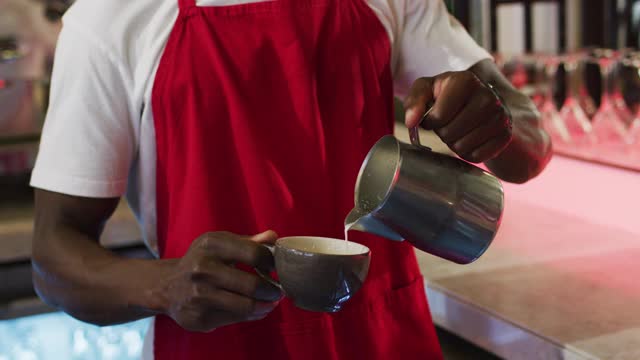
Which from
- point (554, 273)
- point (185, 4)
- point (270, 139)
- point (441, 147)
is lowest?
point (441, 147)

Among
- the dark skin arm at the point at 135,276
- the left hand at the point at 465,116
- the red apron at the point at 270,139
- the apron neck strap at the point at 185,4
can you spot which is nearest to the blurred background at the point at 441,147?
the red apron at the point at 270,139

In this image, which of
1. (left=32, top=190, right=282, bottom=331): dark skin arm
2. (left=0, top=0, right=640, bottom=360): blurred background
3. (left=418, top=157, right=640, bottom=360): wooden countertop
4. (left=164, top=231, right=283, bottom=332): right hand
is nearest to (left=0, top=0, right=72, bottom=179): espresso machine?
(left=0, top=0, right=640, bottom=360): blurred background

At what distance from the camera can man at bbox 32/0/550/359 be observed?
1.36m

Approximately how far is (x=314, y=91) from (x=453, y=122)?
267mm

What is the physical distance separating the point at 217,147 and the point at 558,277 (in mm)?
733

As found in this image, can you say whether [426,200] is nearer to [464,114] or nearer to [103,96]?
[464,114]

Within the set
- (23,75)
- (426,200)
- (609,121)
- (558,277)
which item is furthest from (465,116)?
(23,75)

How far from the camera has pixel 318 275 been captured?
1106 mm

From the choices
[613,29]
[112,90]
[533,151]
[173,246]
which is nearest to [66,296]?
[173,246]

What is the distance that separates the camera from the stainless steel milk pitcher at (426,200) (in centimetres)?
119

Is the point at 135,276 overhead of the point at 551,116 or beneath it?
overhead

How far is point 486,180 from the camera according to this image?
1.27m

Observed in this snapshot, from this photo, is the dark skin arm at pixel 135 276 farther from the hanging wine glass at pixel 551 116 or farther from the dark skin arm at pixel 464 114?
the hanging wine glass at pixel 551 116

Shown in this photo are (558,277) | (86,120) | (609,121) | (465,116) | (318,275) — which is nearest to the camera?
(318,275)
